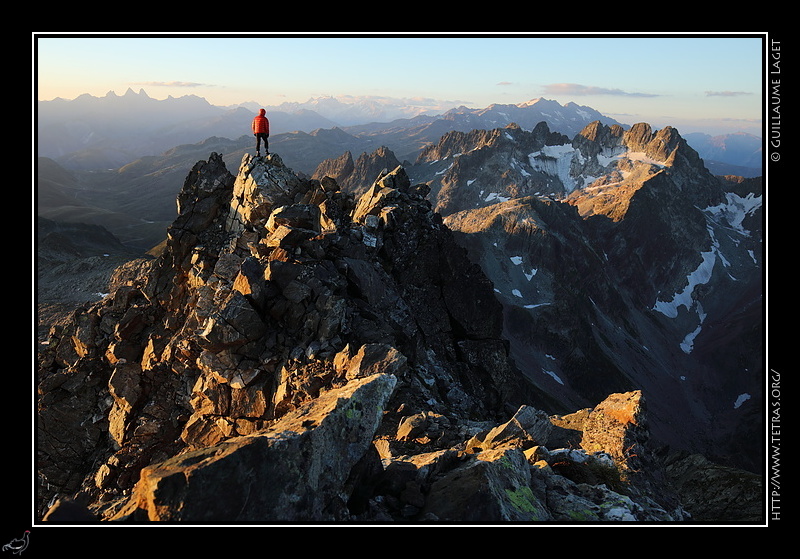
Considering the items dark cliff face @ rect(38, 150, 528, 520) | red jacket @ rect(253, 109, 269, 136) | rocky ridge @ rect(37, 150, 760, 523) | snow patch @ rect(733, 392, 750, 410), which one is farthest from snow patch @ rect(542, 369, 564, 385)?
red jacket @ rect(253, 109, 269, 136)

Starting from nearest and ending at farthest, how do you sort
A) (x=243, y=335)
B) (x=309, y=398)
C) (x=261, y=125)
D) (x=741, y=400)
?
(x=309, y=398) → (x=243, y=335) → (x=261, y=125) → (x=741, y=400)

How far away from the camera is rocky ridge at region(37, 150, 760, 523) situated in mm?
9852

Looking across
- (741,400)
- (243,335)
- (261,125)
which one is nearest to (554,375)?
(741,400)

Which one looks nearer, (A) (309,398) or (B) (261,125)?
(A) (309,398)

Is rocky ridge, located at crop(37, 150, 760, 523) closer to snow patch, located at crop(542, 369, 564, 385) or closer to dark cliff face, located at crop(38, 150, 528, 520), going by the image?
dark cliff face, located at crop(38, 150, 528, 520)

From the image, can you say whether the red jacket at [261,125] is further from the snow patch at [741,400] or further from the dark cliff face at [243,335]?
the snow patch at [741,400]

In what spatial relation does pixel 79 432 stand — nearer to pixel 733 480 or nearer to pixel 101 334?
pixel 101 334

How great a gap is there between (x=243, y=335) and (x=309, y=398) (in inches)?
193

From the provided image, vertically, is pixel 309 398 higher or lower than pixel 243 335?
lower

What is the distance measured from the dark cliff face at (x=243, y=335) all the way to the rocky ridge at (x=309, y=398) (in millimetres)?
113

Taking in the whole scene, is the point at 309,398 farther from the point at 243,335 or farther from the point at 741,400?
the point at 741,400

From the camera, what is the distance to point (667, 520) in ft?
43.2

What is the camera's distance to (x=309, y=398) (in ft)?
66.3

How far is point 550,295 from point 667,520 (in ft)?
520
